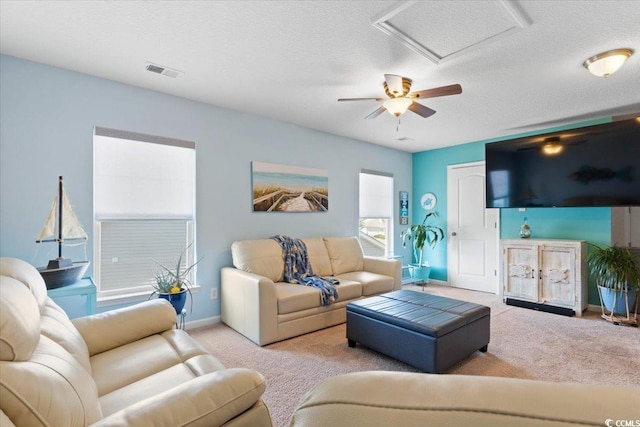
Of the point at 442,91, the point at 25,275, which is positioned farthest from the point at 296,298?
the point at 442,91

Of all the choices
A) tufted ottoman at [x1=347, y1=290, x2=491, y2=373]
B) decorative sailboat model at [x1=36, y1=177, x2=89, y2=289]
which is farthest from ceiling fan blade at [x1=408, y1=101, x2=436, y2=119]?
decorative sailboat model at [x1=36, y1=177, x2=89, y2=289]

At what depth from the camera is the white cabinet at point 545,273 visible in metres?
3.73

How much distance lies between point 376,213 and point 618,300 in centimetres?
318

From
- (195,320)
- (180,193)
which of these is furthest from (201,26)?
(195,320)

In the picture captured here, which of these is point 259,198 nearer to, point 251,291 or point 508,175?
point 251,291

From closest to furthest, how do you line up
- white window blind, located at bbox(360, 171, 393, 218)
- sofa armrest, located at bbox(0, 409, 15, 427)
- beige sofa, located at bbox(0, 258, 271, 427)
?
sofa armrest, located at bbox(0, 409, 15, 427)
beige sofa, located at bbox(0, 258, 271, 427)
white window blind, located at bbox(360, 171, 393, 218)

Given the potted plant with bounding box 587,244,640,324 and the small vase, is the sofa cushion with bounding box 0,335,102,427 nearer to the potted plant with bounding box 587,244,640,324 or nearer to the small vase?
the potted plant with bounding box 587,244,640,324

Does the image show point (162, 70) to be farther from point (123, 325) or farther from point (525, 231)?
point (525, 231)

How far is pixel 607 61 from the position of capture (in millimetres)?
2305

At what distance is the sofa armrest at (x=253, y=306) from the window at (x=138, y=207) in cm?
64

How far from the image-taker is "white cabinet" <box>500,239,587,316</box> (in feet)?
12.3

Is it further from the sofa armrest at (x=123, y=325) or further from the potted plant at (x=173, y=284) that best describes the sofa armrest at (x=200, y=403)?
the potted plant at (x=173, y=284)

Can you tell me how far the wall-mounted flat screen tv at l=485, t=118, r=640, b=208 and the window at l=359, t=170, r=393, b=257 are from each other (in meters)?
1.63
